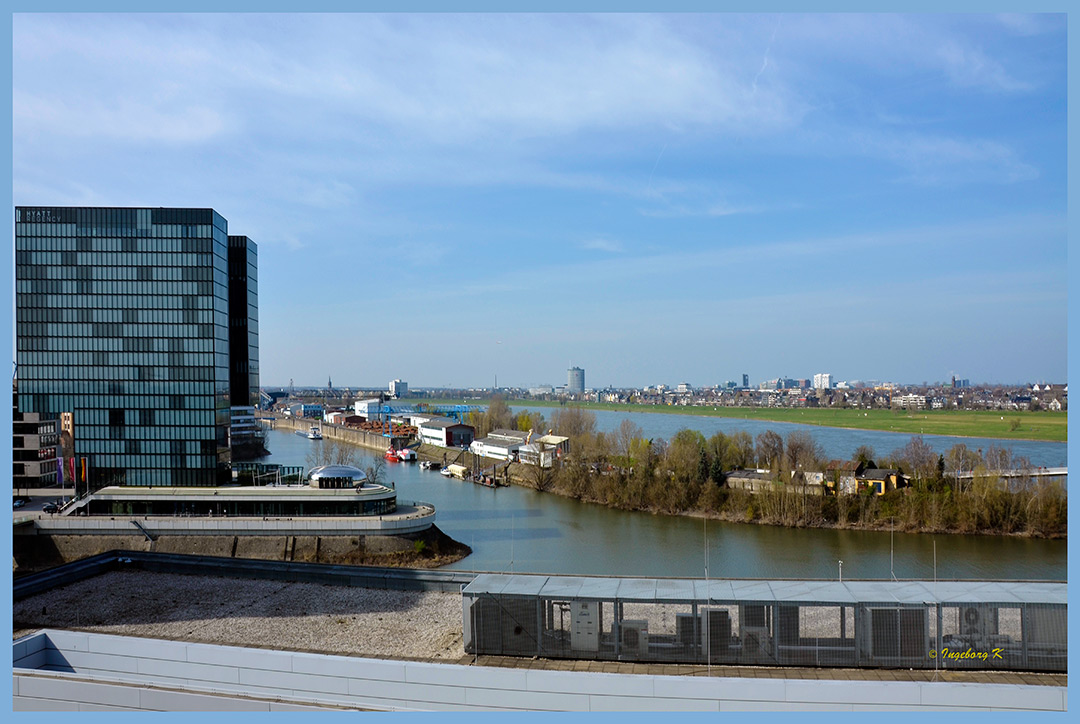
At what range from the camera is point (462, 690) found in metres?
3.94

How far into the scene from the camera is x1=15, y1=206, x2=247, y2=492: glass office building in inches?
571

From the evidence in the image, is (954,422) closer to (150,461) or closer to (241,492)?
(241,492)

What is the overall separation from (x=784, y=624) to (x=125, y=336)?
14.6m

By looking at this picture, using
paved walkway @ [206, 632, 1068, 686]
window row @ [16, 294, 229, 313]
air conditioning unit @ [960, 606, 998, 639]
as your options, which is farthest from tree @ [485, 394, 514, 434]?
air conditioning unit @ [960, 606, 998, 639]

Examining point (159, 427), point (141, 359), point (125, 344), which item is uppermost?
point (125, 344)

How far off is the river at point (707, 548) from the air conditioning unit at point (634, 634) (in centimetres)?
651

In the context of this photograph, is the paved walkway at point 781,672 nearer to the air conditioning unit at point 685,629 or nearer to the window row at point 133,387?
the air conditioning unit at point 685,629

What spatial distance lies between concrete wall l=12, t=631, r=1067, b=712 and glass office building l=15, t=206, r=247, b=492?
460 inches

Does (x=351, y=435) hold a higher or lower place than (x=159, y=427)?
lower

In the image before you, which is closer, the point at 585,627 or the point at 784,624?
the point at 784,624

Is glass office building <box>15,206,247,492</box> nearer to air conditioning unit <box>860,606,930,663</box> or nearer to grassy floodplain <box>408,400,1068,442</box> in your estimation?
air conditioning unit <box>860,606,930,663</box>

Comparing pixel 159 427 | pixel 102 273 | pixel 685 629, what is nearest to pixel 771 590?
pixel 685 629

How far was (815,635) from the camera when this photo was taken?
14.5ft

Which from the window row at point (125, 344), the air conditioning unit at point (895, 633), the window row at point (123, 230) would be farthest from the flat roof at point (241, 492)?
the air conditioning unit at point (895, 633)
